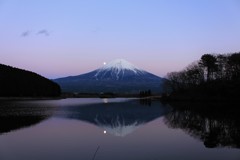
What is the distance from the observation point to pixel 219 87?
219 feet

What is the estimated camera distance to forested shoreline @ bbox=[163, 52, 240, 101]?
6594 cm

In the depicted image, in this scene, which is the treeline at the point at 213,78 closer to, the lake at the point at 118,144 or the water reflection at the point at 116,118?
the water reflection at the point at 116,118

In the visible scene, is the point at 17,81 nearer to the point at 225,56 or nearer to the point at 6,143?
the point at 225,56

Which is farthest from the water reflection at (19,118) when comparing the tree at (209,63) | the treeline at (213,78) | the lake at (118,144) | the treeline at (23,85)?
the treeline at (23,85)

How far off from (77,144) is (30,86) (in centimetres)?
10570

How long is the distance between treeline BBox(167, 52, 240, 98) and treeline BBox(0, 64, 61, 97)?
46.5 meters

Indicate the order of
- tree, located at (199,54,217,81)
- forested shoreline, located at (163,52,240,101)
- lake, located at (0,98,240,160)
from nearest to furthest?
lake, located at (0,98,240,160) → forested shoreline, located at (163,52,240,101) → tree, located at (199,54,217,81)

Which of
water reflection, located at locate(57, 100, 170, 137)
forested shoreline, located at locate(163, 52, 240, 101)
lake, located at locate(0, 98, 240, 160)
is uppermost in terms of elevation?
forested shoreline, located at locate(163, 52, 240, 101)

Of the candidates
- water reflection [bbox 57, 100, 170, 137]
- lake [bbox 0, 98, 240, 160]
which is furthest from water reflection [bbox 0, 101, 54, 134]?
water reflection [bbox 57, 100, 170, 137]

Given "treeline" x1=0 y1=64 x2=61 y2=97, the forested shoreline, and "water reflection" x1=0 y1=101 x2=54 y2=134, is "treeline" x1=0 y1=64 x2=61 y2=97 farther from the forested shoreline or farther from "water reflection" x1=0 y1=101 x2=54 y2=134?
"water reflection" x1=0 y1=101 x2=54 y2=134

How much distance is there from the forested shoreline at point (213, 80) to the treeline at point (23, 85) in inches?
1906

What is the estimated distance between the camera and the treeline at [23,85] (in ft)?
359

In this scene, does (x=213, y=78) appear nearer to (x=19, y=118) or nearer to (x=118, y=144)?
(x=19, y=118)

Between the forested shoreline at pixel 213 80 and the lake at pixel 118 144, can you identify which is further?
the forested shoreline at pixel 213 80
